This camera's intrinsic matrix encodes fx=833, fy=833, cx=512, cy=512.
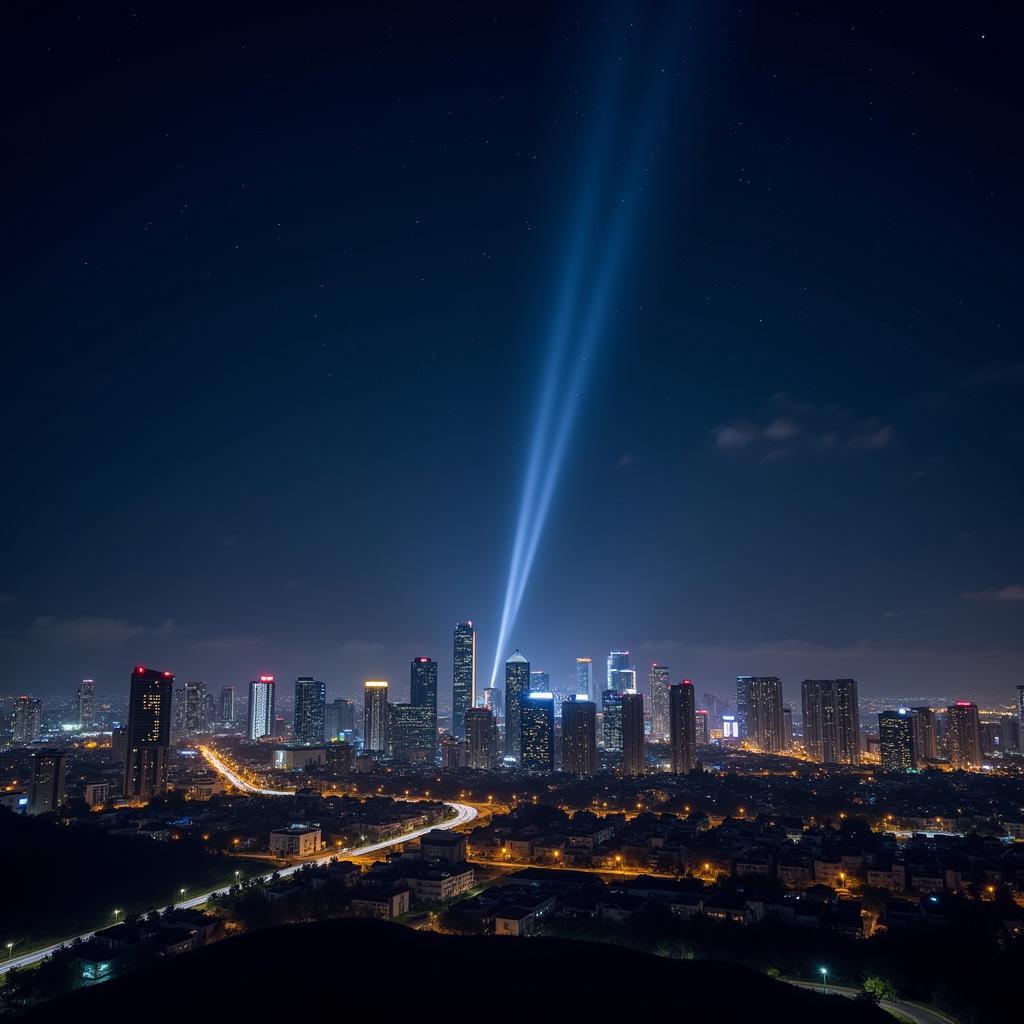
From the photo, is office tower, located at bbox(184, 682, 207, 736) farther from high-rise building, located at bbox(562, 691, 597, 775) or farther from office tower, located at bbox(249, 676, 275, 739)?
high-rise building, located at bbox(562, 691, 597, 775)

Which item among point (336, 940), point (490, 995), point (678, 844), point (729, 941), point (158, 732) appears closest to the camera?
point (490, 995)

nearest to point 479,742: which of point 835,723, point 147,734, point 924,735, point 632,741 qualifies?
point 632,741

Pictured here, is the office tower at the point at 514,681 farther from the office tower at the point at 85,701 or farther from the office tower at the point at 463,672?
the office tower at the point at 85,701

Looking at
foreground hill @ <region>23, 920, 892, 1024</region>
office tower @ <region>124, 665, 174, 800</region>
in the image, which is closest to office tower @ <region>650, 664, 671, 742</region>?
office tower @ <region>124, 665, 174, 800</region>

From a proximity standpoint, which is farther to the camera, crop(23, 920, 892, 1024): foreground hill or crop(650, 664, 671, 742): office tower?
crop(650, 664, 671, 742): office tower

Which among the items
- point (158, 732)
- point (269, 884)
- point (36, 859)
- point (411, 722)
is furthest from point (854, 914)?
point (411, 722)

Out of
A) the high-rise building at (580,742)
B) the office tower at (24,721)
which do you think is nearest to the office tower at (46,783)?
the high-rise building at (580,742)

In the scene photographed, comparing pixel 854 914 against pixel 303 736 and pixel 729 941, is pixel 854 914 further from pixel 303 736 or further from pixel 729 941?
pixel 303 736
